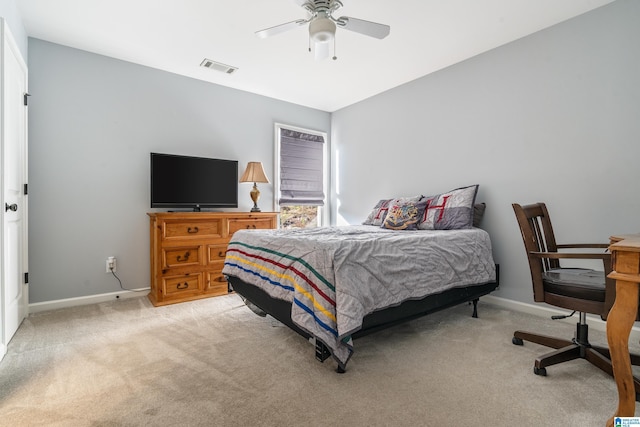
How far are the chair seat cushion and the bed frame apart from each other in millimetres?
676

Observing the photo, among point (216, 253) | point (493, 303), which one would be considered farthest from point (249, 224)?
point (493, 303)

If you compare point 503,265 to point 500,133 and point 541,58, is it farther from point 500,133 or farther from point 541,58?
point 541,58

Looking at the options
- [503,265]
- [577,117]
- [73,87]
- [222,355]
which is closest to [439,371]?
[222,355]

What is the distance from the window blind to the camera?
14.8ft

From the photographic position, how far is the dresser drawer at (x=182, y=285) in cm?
304

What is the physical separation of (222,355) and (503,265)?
268 cm

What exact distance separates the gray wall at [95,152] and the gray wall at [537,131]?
2.72 metres

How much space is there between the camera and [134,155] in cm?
333

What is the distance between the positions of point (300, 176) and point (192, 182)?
1.71 metres

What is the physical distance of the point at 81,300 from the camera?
118 inches

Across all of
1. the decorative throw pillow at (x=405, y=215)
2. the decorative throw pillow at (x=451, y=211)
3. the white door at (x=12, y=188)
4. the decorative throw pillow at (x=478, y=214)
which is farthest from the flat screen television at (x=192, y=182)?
the decorative throw pillow at (x=478, y=214)

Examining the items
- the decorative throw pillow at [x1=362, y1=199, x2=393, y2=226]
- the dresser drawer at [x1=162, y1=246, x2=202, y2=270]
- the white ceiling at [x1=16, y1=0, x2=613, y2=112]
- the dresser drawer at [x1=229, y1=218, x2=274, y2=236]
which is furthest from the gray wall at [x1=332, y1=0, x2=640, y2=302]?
the dresser drawer at [x1=162, y1=246, x2=202, y2=270]

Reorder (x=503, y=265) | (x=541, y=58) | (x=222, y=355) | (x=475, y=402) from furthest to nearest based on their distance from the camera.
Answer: (x=503, y=265) → (x=541, y=58) → (x=222, y=355) → (x=475, y=402)

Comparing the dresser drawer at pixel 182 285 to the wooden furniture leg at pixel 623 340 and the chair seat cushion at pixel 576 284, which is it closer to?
the chair seat cushion at pixel 576 284
